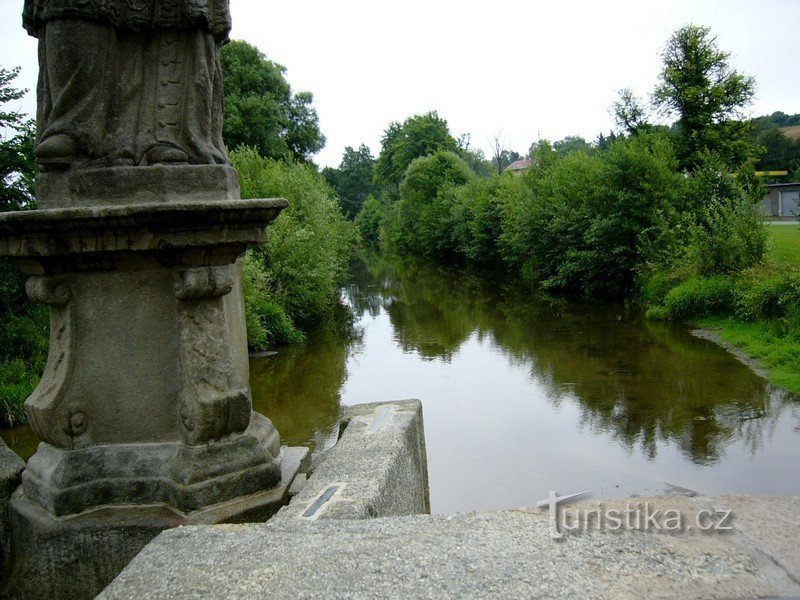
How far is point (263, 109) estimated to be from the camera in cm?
3469

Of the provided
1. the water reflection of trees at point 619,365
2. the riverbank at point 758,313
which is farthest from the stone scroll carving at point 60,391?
the riverbank at point 758,313

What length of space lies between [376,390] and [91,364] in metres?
8.66

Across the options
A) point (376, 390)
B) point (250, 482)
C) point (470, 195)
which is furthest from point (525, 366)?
point (470, 195)

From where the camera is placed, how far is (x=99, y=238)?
3.28 meters

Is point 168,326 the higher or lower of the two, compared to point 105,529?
higher

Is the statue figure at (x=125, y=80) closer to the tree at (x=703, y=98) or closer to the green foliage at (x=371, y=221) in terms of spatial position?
the tree at (x=703, y=98)

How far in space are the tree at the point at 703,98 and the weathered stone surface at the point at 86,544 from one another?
23.2m

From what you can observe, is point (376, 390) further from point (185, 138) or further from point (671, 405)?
point (185, 138)

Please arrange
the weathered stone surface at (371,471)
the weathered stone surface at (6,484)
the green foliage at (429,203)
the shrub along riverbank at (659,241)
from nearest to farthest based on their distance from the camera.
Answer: the weathered stone surface at (371,471) < the weathered stone surface at (6,484) < the shrub along riverbank at (659,241) < the green foliage at (429,203)

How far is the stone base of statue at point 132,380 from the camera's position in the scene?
3.30m

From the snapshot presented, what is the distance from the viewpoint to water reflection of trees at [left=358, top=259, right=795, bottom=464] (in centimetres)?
947

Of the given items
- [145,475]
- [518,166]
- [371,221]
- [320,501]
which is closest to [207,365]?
[145,475]

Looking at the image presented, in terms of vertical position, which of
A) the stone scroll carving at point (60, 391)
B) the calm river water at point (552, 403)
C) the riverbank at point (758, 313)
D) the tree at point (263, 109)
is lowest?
the calm river water at point (552, 403)

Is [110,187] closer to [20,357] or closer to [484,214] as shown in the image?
[20,357]
